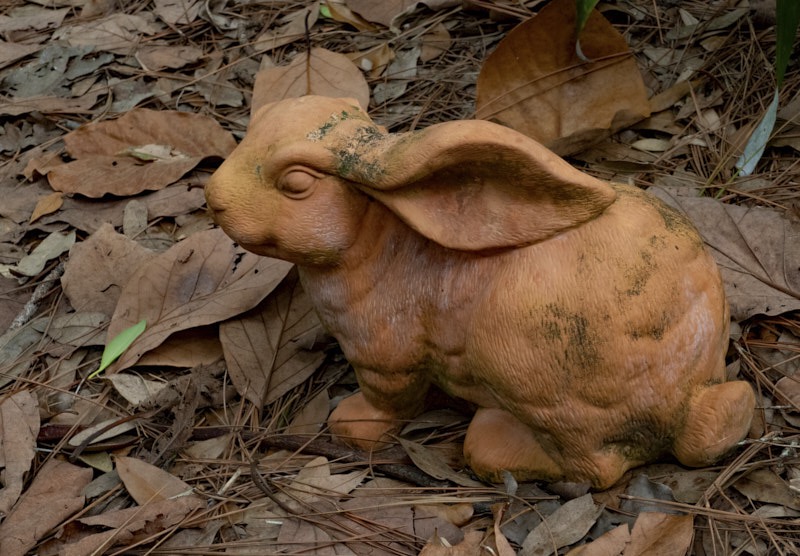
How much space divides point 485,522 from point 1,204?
2467 mm

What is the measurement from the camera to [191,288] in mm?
2943

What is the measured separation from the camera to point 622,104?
311 centimetres

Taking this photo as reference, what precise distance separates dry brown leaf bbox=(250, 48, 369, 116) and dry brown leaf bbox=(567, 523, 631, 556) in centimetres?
204

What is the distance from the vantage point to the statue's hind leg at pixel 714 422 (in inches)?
79.7

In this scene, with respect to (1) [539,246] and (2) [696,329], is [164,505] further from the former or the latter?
(2) [696,329]

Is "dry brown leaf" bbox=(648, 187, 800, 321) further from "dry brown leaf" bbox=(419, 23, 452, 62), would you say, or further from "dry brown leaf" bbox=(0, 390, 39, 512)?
"dry brown leaf" bbox=(0, 390, 39, 512)

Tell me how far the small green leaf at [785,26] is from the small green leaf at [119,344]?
230 centimetres

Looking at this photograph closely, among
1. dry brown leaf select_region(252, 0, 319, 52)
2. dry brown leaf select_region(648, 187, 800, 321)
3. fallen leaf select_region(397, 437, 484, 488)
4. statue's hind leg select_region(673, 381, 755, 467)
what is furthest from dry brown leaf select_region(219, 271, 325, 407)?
dry brown leaf select_region(252, 0, 319, 52)

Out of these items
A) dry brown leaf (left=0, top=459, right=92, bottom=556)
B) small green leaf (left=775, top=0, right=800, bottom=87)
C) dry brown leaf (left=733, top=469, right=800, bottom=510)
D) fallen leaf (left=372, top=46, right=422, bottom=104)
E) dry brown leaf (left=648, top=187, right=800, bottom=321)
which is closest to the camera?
dry brown leaf (left=733, top=469, right=800, bottom=510)

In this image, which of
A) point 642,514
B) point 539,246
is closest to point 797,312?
point 642,514

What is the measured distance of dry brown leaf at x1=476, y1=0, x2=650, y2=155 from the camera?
121 inches

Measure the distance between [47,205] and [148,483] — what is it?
1.50m

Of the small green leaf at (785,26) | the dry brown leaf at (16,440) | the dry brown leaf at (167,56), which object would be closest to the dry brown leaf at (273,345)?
the dry brown leaf at (16,440)

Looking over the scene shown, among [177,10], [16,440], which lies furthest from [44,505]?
[177,10]
